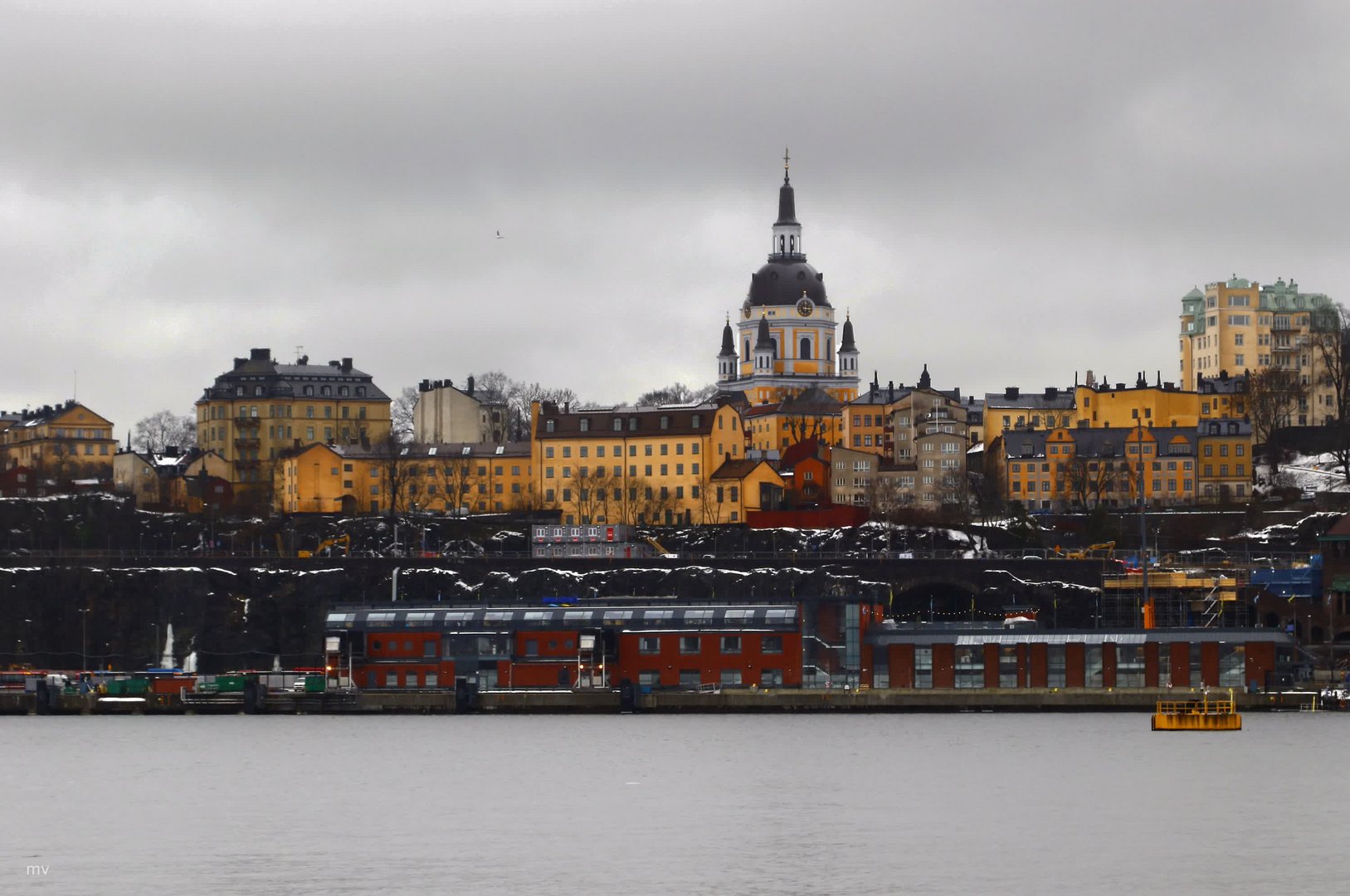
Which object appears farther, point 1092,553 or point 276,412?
point 276,412

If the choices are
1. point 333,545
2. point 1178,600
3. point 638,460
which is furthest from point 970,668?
point 638,460

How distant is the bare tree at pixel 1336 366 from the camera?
159 meters

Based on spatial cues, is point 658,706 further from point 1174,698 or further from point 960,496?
point 960,496

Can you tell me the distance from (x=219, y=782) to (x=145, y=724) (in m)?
29.0

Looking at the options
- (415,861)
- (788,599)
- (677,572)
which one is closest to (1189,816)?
(415,861)

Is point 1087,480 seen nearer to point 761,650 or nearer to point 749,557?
point 749,557

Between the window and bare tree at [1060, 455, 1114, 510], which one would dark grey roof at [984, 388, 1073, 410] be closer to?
bare tree at [1060, 455, 1114, 510]

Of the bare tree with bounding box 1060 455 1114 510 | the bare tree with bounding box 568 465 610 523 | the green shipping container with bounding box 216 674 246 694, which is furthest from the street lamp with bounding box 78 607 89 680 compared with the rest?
the bare tree with bounding box 1060 455 1114 510

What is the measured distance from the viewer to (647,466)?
A: 162875mm

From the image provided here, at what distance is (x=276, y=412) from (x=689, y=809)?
119m

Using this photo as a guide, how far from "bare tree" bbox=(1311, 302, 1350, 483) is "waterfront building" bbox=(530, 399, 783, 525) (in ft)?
114

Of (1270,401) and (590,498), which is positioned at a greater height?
(1270,401)

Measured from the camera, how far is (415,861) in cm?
5678

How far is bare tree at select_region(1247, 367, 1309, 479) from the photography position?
167625 mm
